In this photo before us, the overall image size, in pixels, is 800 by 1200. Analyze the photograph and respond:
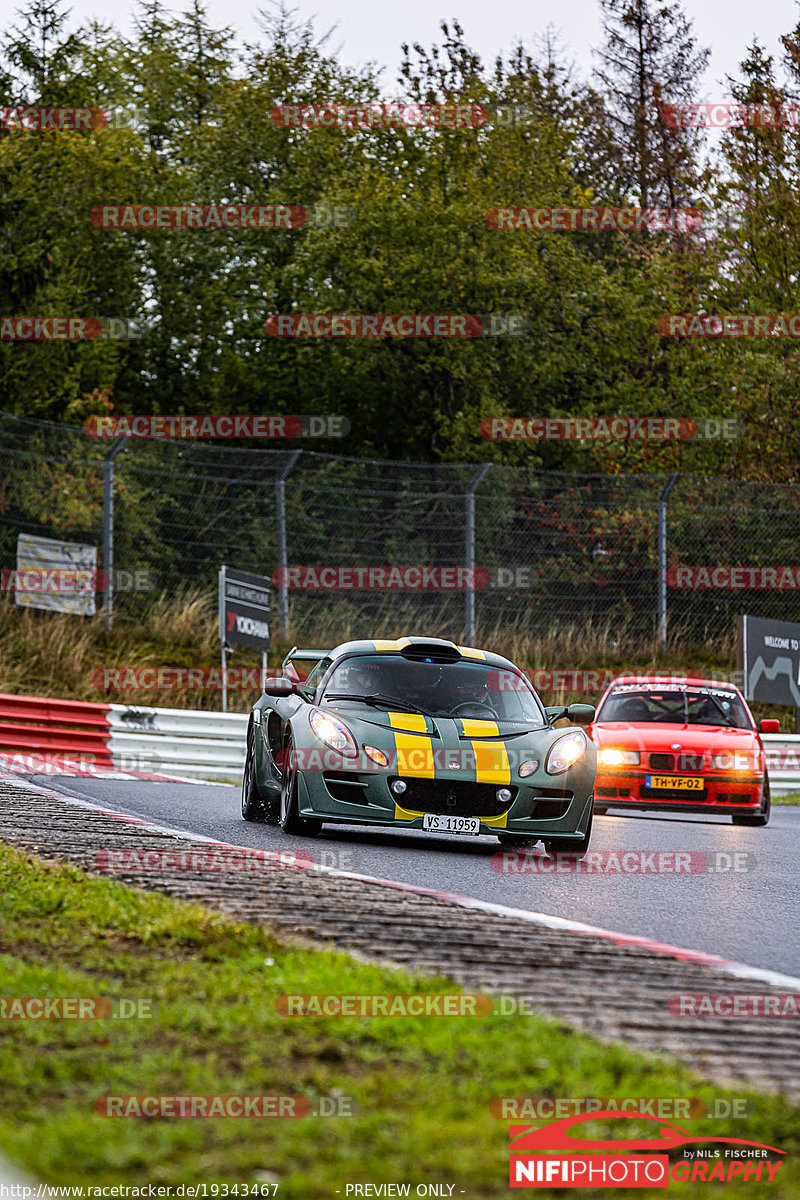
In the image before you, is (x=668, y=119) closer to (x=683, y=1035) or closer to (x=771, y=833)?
(x=771, y=833)

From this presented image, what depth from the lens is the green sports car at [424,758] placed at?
10797 millimetres

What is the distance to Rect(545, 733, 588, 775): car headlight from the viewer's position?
36.4 ft

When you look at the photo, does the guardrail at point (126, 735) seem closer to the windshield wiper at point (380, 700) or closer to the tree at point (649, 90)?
the windshield wiper at point (380, 700)

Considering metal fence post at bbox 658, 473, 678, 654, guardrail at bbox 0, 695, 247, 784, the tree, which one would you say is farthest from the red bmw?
Answer: the tree

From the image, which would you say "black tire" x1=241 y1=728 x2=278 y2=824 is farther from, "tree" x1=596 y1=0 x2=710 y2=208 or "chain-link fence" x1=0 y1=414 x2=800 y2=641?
"tree" x1=596 y1=0 x2=710 y2=208

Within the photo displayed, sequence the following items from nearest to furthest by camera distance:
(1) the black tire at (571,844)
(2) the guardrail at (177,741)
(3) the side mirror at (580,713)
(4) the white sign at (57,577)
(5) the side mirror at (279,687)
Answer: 1. (1) the black tire at (571,844)
2. (5) the side mirror at (279,687)
3. (3) the side mirror at (580,713)
4. (2) the guardrail at (177,741)
5. (4) the white sign at (57,577)

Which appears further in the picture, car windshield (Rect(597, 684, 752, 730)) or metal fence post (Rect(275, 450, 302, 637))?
metal fence post (Rect(275, 450, 302, 637))

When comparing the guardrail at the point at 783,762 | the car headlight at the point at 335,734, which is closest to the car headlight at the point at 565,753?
the car headlight at the point at 335,734

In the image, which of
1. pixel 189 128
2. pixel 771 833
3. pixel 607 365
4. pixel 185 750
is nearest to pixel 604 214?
pixel 607 365

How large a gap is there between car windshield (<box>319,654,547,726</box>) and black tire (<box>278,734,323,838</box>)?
0.57m

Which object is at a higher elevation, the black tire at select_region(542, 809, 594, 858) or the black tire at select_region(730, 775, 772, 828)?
A: the black tire at select_region(542, 809, 594, 858)

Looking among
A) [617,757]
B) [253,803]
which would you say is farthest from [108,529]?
[253,803]

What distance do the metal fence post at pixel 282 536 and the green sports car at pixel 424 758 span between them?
12.3 m

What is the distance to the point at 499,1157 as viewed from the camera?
11.8 ft
